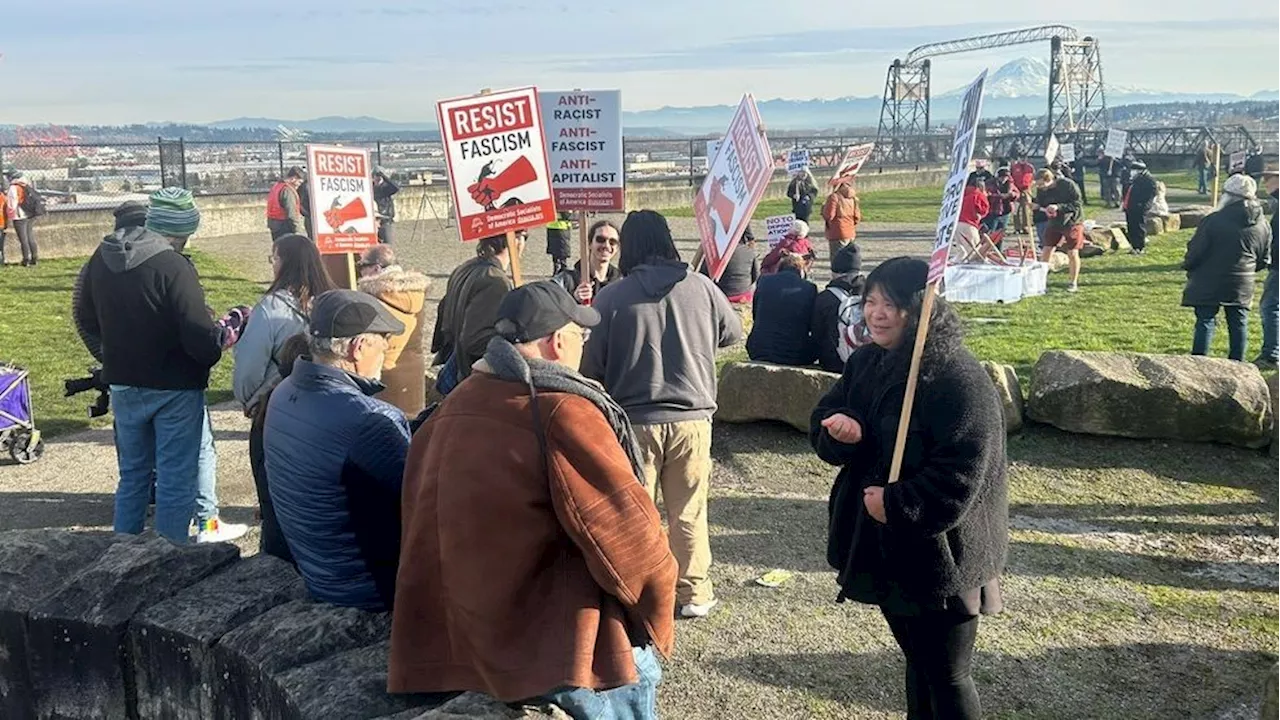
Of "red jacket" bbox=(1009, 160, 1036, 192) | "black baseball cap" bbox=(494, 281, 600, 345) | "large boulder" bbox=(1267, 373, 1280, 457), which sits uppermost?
"red jacket" bbox=(1009, 160, 1036, 192)

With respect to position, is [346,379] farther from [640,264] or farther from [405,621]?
[640,264]

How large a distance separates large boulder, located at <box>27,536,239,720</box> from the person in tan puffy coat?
7.39ft

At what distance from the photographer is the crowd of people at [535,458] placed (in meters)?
2.53

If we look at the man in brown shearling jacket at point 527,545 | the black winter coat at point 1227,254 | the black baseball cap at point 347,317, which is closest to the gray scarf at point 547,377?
the man in brown shearling jacket at point 527,545

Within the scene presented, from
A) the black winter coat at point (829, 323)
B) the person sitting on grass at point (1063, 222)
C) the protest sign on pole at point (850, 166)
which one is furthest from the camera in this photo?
the protest sign on pole at point (850, 166)

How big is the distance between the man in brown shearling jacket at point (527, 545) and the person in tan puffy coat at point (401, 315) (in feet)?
9.32

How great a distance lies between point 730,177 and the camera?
548cm

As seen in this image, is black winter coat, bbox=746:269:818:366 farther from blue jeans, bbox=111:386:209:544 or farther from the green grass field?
the green grass field

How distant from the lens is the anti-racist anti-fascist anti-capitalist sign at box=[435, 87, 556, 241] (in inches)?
215

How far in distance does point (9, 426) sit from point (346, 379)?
5.34 metres

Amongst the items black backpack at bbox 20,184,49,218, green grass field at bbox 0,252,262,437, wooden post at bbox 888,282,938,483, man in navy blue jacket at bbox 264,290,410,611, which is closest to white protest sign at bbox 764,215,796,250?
green grass field at bbox 0,252,262,437

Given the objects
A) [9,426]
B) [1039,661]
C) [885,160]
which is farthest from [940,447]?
[885,160]

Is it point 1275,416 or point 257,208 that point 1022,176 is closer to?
point 1275,416

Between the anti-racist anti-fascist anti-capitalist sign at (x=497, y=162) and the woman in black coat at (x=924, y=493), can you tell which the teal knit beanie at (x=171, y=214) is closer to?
the anti-racist anti-fascist anti-capitalist sign at (x=497, y=162)
